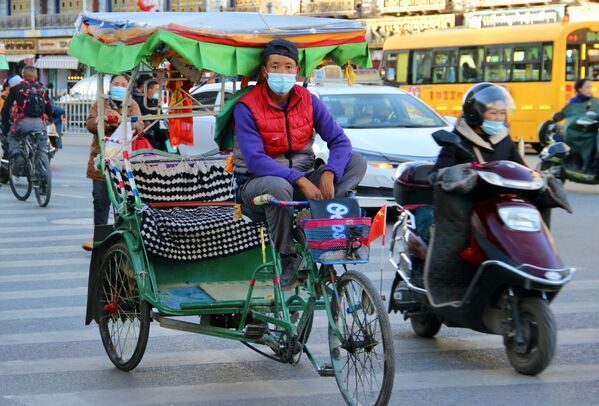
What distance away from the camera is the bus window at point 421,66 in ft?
108

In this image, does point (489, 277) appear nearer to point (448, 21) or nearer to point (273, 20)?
point (273, 20)

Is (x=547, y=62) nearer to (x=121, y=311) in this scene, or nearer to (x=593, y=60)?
(x=593, y=60)

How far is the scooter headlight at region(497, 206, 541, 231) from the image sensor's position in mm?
6418

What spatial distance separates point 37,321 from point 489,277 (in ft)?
11.3

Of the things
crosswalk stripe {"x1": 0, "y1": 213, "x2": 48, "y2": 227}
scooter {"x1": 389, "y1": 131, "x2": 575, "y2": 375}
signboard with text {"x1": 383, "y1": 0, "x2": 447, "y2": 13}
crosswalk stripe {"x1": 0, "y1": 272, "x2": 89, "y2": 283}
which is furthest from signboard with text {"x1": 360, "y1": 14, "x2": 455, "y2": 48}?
scooter {"x1": 389, "y1": 131, "x2": 575, "y2": 375}

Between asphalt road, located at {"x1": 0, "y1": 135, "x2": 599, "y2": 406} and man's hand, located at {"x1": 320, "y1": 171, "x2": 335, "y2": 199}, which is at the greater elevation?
man's hand, located at {"x1": 320, "y1": 171, "x2": 335, "y2": 199}

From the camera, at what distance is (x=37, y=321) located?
8281 millimetres

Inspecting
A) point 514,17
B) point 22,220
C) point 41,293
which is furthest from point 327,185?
point 514,17

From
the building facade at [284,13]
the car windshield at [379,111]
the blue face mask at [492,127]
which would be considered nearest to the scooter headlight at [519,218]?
the blue face mask at [492,127]

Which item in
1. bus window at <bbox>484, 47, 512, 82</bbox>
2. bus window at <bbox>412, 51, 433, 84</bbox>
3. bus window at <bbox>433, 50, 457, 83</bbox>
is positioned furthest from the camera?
bus window at <bbox>412, 51, 433, 84</bbox>

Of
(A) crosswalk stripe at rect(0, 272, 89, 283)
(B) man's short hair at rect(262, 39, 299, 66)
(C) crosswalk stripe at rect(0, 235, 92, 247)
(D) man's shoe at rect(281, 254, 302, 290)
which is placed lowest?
(C) crosswalk stripe at rect(0, 235, 92, 247)

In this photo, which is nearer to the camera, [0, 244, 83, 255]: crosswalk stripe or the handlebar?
the handlebar

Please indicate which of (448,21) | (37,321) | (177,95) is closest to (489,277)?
(177,95)

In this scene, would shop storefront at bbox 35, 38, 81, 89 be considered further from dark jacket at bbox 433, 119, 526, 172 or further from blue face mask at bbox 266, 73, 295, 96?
blue face mask at bbox 266, 73, 295, 96
